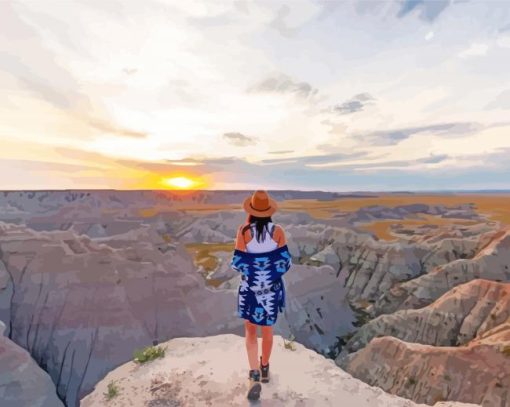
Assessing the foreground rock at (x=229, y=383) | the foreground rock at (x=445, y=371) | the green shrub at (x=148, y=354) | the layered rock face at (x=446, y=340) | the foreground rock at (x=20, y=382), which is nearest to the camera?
the foreground rock at (x=229, y=383)

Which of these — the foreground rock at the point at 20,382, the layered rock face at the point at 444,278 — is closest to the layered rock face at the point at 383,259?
the layered rock face at the point at 444,278

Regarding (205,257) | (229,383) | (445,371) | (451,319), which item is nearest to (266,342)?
(229,383)

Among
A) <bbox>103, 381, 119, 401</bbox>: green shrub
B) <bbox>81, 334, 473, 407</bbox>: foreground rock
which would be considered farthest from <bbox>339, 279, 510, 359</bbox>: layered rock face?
<bbox>103, 381, 119, 401</bbox>: green shrub

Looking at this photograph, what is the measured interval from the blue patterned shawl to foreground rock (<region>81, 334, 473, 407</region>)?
107cm

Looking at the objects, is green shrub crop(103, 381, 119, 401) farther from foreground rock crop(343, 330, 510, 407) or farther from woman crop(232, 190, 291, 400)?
foreground rock crop(343, 330, 510, 407)

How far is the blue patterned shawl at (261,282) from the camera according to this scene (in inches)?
208

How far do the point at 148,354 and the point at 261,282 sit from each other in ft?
9.52

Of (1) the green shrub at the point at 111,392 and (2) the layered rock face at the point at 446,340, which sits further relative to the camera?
(2) the layered rock face at the point at 446,340

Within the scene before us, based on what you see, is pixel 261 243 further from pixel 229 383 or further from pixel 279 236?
pixel 229 383

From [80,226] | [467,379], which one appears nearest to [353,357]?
[467,379]

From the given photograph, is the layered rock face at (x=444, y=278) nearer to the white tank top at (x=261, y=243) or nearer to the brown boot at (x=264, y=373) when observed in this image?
the brown boot at (x=264, y=373)

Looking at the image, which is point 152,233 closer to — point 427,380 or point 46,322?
point 46,322

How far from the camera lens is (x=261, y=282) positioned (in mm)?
5344

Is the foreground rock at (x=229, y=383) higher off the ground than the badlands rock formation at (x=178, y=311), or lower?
higher
